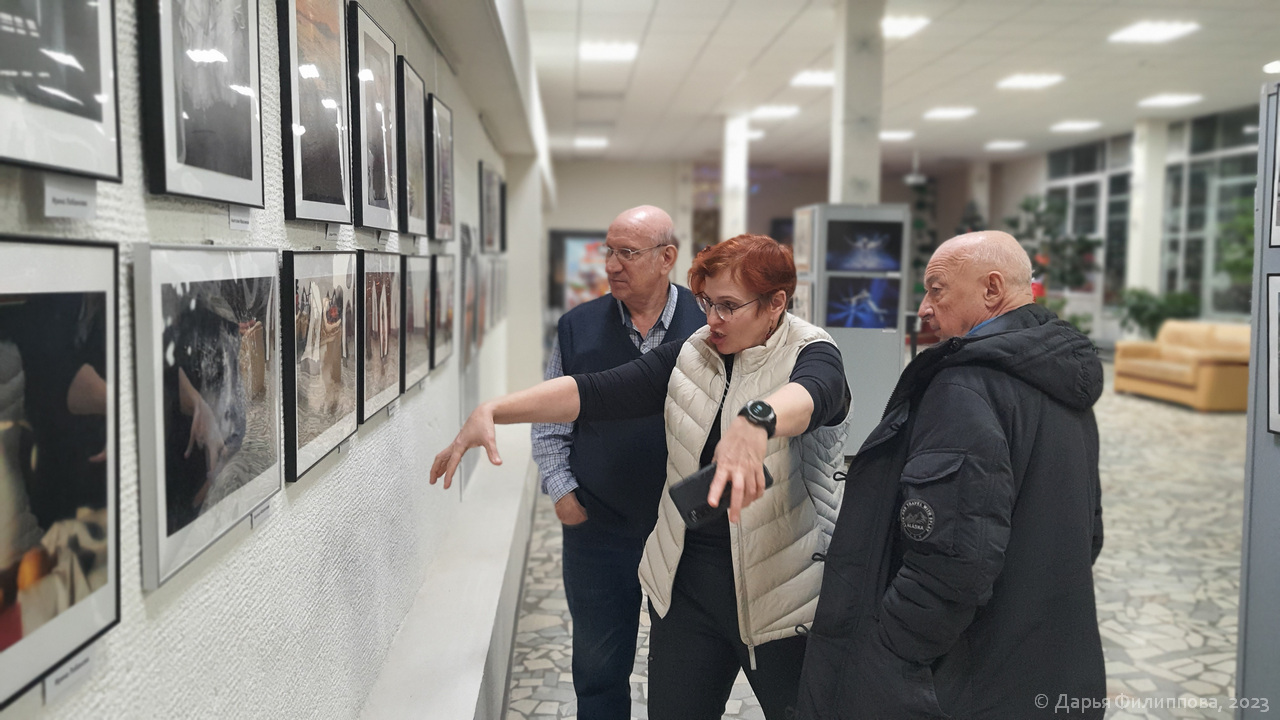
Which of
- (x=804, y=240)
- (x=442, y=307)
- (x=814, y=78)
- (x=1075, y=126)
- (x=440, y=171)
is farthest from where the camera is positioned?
(x=1075, y=126)

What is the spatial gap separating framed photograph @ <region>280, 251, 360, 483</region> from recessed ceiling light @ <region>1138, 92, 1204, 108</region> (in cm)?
1331

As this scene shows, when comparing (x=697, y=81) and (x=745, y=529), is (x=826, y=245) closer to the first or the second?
(x=745, y=529)

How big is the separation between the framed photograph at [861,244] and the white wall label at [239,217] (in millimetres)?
4507

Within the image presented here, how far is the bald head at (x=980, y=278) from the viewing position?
1.83 metres

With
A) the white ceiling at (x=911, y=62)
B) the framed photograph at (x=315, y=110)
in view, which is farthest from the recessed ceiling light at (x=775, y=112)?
the framed photograph at (x=315, y=110)

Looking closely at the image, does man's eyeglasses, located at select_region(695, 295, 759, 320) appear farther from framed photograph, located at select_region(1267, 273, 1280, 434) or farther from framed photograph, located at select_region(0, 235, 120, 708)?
framed photograph, located at select_region(1267, 273, 1280, 434)

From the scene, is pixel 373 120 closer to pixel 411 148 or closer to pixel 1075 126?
pixel 411 148

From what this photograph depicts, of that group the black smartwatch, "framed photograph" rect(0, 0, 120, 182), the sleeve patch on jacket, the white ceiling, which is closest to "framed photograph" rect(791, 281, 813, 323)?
the white ceiling

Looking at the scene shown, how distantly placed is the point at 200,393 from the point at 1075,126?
16891mm

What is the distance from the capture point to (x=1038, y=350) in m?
1.68

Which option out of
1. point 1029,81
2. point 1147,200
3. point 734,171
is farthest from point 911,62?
point 1147,200

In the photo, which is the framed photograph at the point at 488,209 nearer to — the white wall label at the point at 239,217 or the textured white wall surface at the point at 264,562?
the textured white wall surface at the point at 264,562

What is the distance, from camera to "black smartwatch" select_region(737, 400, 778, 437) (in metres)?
1.55

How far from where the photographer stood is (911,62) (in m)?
10.0
